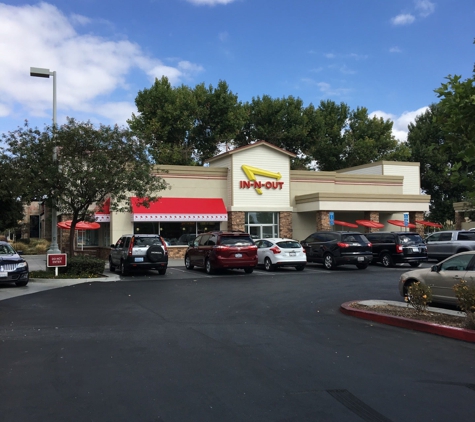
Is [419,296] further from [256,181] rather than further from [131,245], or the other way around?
[256,181]

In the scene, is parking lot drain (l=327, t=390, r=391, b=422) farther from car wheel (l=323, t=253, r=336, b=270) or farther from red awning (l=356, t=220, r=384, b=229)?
red awning (l=356, t=220, r=384, b=229)

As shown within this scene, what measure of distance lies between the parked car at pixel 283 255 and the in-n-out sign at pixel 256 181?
1000 centimetres

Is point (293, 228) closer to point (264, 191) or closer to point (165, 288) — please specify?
point (264, 191)

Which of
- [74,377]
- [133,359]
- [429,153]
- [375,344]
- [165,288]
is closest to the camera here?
[74,377]

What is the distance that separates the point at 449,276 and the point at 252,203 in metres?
21.3

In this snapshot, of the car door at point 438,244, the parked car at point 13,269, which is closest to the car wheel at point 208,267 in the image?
the parked car at point 13,269

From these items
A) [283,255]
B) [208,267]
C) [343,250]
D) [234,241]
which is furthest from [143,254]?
[343,250]

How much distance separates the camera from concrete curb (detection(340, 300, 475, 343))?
844 centimetres

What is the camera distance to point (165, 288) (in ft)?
52.2

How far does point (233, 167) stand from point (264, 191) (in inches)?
102

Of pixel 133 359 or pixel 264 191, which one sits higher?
pixel 264 191

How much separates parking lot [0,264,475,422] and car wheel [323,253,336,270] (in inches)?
383

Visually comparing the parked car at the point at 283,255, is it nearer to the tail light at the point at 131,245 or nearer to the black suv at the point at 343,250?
the black suv at the point at 343,250

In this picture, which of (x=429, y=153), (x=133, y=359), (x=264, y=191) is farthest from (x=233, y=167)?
(x=429, y=153)
